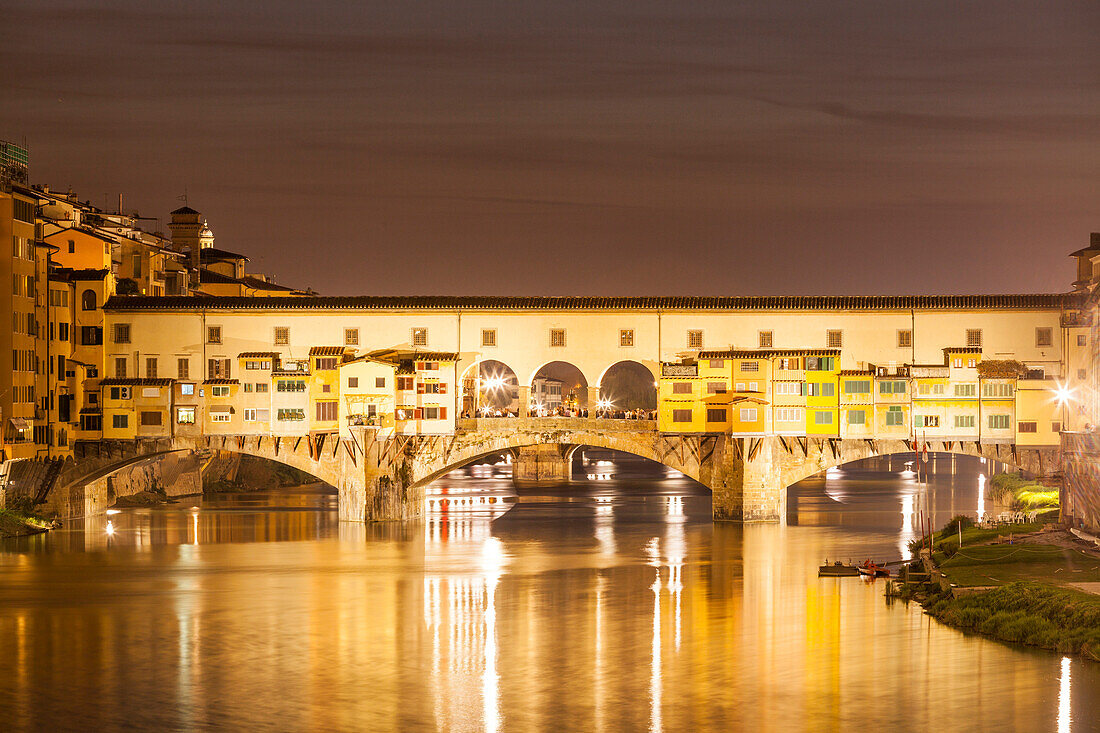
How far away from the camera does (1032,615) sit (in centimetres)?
2723

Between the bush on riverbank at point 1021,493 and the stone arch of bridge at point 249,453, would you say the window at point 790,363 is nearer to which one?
the bush on riverbank at point 1021,493

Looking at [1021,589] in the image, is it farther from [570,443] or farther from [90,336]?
[90,336]

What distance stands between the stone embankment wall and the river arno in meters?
5.56

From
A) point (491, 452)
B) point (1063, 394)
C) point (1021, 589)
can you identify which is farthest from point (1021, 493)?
point (1021, 589)

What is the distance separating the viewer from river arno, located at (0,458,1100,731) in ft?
76.7

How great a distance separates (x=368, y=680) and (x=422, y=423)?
24.1 m

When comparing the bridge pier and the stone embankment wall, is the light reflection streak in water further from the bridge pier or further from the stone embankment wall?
the bridge pier

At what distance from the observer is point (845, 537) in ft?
151

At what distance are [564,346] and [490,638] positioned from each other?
21.9 meters

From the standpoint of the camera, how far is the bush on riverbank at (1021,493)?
47875mm

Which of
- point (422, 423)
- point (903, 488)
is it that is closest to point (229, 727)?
point (422, 423)

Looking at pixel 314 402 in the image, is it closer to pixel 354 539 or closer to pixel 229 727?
pixel 354 539

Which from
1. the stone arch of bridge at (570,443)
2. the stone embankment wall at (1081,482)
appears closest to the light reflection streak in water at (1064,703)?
the stone embankment wall at (1081,482)

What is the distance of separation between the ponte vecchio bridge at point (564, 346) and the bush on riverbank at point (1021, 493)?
234 cm
